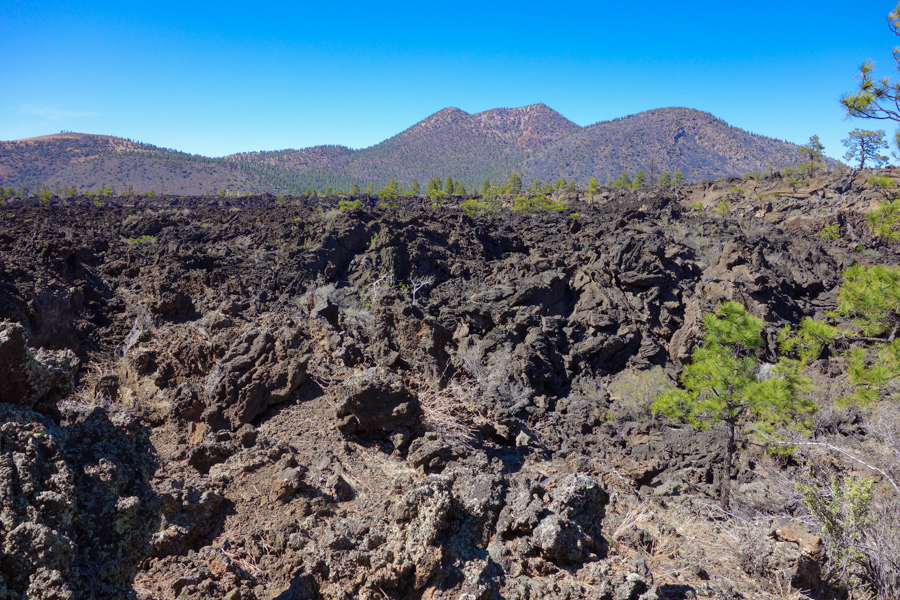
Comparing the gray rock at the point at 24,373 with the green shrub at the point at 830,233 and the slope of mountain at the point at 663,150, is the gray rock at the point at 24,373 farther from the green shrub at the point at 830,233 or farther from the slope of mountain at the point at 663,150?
the slope of mountain at the point at 663,150

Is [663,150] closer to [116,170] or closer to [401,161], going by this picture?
[401,161]

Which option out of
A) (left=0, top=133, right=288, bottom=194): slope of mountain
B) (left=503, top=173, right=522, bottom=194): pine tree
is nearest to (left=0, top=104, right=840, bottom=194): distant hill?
(left=0, top=133, right=288, bottom=194): slope of mountain

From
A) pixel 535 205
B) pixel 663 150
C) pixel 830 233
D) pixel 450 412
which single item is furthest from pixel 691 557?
pixel 663 150

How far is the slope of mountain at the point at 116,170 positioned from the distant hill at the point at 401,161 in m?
0.26

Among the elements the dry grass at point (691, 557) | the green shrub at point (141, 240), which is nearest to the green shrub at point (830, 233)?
the dry grass at point (691, 557)

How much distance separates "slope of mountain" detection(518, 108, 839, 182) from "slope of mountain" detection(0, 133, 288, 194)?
8704 cm

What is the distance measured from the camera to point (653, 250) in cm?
1384

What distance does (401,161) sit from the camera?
7185 inches

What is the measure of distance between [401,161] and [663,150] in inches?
3818

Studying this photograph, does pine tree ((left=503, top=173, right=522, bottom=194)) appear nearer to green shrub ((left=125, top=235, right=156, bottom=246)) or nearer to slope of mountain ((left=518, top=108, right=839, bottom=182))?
green shrub ((left=125, top=235, right=156, bottom=246))

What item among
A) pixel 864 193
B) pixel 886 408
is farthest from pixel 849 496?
pixel 864 193

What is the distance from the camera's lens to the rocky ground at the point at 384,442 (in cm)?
226

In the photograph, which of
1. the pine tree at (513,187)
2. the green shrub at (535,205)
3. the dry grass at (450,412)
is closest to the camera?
the dry grass at (450,412)

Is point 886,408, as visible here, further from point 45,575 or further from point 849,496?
point 45,575
